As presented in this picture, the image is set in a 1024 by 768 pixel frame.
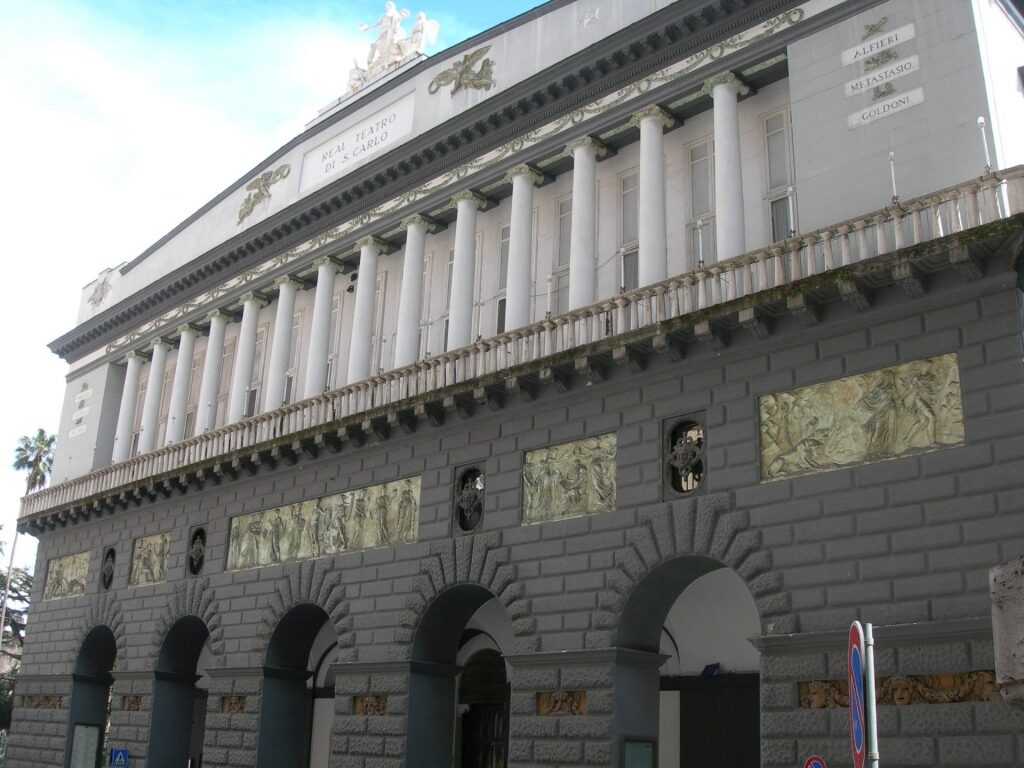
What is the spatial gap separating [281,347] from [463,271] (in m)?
6.59

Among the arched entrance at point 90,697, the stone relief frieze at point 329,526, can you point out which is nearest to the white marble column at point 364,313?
the stone relief frieze at point 329,526

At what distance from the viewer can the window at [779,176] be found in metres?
19.8

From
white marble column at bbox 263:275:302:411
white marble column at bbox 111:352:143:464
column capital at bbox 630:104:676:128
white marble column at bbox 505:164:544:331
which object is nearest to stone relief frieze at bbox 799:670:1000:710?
white marble column at bbox 505:164:544:331

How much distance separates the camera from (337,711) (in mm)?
21516

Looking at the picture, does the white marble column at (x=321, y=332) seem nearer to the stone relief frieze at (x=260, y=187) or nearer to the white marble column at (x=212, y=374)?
the white marble column at (x=212, y=374)

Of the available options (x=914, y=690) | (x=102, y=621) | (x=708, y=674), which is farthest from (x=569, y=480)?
(x=102, y=621)

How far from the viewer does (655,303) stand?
61.5 ft

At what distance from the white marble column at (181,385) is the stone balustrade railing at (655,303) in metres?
3.29

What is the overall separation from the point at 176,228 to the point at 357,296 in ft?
35.5

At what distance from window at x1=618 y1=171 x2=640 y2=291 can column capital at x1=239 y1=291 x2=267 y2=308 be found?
1189cm

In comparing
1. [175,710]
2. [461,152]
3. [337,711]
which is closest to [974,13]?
[461,152]

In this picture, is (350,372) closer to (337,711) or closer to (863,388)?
(337,711)

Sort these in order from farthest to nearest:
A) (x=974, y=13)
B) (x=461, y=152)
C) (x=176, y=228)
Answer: (x=176, y=228)
(x=461, y=152)
(x=974, y=13)

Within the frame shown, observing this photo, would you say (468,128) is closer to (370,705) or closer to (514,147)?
(514,147)
